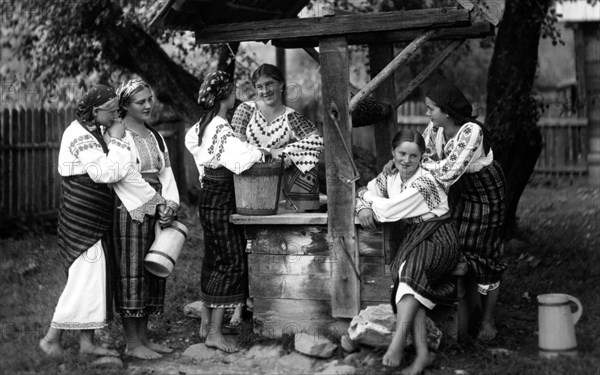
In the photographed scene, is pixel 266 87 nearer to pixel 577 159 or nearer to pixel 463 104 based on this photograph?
pixel 463 104

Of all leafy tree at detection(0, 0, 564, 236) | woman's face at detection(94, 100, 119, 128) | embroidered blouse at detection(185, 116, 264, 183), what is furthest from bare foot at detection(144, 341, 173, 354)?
leafy tree at detection(0, 0, 564, 236)

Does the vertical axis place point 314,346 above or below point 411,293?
below

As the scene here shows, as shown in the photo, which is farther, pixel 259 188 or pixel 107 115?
pixel 259 188

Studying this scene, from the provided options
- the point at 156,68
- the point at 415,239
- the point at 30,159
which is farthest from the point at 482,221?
the point at 30,159

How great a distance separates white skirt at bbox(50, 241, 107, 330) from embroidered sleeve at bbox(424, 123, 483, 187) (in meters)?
2.42

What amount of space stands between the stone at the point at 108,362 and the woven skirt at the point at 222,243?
0.85m

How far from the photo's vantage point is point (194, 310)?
7957 mm

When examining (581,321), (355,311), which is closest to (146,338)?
(355,311)

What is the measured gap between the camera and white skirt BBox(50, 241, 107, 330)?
6.47m

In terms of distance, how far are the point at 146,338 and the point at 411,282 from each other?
2.11 metres

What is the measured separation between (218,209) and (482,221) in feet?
6.43

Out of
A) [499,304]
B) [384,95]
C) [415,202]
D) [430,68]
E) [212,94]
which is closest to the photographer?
[415,202]

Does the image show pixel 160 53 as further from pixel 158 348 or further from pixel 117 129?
pixel 158 348

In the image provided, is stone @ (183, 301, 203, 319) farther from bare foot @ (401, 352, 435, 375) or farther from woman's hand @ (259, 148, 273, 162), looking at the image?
bare foot @ (401, 352, 435, 375)
